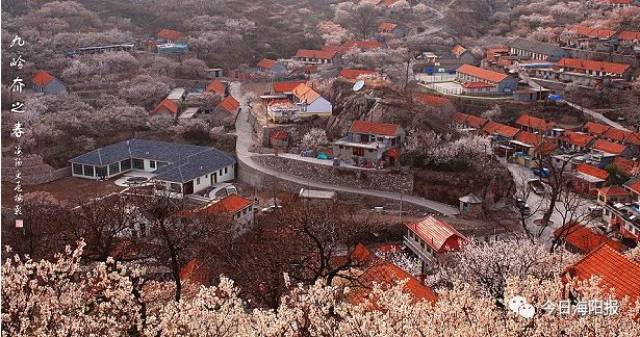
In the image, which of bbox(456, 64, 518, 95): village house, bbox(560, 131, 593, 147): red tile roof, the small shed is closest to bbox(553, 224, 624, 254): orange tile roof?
the small shed

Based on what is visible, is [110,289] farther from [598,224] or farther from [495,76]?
[495,76]

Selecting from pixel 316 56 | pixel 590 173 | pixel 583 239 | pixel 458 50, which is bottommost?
pixel 583 239

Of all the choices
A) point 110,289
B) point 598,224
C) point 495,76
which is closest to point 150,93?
point 495,76

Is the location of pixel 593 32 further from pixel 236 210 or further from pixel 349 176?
pixel 236 210

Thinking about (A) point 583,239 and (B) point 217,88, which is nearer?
(A) point 583,239

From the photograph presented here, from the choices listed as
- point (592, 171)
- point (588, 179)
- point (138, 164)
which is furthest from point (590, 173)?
point (138, 164)

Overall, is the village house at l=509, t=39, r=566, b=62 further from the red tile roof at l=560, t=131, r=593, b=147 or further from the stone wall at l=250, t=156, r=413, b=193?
the stone wall at l=250, t=156, r=413, b=193

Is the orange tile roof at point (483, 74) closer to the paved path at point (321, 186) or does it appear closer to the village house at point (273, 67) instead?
the village house at point (273, 67)

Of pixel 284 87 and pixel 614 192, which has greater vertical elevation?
pixel 284 87
